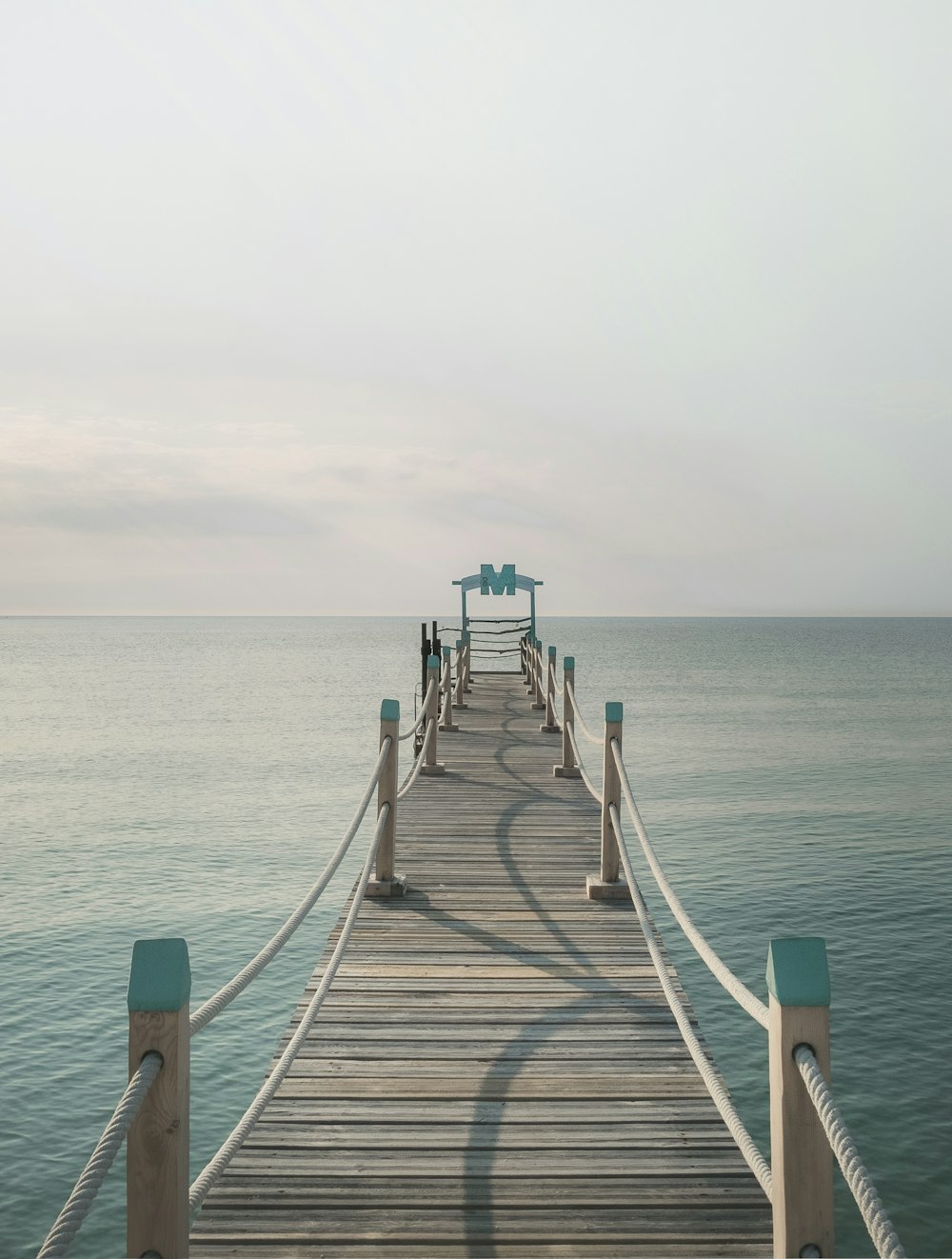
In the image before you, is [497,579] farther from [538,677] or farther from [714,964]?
[714,964]

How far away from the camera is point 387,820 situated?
817 cm

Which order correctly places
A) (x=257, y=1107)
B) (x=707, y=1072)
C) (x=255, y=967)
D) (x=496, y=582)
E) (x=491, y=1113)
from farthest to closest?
(x=496, y=582)
(x=491, y=1113)
(x=707, y=1072)
(x=257, y=1107)
(x=255, y=967)

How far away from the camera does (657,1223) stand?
3943mm

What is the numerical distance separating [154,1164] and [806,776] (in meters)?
30.5

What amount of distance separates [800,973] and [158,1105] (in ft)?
5.78

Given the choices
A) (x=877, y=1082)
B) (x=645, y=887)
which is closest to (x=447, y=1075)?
(x=877, y=1082)

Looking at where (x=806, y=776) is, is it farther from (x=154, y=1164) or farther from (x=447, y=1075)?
(x=154, y=1164)

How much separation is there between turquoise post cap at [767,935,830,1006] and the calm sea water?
19.9 ft

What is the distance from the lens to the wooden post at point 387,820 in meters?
8.20

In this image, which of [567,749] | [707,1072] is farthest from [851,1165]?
[567,749]

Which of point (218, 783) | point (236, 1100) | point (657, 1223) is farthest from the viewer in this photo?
point (218, 783)

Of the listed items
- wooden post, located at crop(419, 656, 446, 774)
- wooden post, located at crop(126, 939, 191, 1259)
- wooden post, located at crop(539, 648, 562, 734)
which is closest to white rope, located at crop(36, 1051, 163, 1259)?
wooden post, located at crop(126, 939, 191, 1259)

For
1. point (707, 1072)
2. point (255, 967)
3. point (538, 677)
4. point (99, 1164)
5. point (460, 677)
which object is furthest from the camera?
point (460, 677)

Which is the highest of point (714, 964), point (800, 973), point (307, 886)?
point (800, 973)
